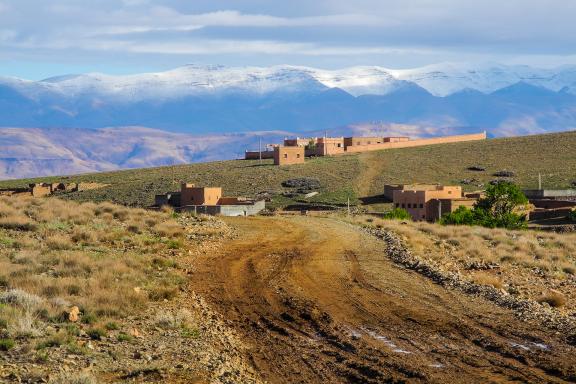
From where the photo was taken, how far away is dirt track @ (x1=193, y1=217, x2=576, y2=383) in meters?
15.5

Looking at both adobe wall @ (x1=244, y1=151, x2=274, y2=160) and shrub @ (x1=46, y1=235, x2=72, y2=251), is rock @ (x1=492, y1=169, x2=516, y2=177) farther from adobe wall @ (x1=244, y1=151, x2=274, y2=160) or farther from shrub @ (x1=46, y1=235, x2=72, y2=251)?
shrub @ (x1=46, y1=235, x2=72, y2=251)

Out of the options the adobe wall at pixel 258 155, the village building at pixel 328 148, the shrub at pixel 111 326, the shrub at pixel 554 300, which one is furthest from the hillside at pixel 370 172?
the shrub at pixel 111 326

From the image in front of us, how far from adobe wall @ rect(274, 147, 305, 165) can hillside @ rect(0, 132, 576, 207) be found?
5.43 ft

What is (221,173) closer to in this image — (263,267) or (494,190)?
(494,190)

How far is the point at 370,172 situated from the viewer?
402 ft

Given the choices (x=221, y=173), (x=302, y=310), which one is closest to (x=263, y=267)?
(x=302, y=310)

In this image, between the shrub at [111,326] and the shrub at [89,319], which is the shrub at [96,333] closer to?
the shrub at [111,326]

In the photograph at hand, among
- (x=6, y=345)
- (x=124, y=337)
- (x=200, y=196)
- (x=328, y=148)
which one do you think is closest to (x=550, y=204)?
(x=200, y=196)

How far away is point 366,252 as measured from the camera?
32094 millimetres

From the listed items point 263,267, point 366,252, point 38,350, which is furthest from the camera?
point 366,252

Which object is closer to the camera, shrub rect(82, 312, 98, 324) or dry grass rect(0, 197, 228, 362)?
dry grass rect(0, 197, 228, 362)

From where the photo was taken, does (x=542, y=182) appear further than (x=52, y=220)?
Yes

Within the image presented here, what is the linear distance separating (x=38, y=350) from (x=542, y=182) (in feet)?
336

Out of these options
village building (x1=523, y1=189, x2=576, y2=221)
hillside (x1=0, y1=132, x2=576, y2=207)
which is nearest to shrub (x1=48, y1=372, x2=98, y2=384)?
village building (x1=523, y1=189, x2=576, y2=221)
